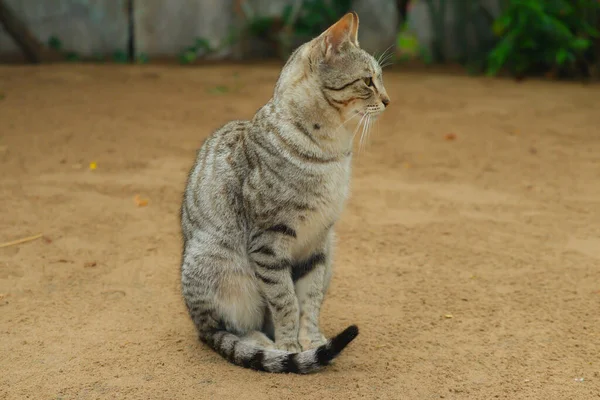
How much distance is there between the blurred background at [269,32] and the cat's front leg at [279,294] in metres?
7.31

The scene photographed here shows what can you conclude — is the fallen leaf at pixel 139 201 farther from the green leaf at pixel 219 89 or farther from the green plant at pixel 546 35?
the green plant at pixel 546 35

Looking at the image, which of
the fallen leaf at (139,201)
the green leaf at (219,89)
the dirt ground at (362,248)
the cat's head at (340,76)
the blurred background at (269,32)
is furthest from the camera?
the blurred background at (269,32)

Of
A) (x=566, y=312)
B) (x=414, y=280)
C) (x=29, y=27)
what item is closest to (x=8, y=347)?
(x=414, y=280)

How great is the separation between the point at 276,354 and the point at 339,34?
1.60 metres

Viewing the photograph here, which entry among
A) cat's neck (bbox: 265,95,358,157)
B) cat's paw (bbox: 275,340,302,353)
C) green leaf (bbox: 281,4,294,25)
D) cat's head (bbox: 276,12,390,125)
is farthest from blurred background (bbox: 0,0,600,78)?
cat's paw (bbox: 275,340,302,353)

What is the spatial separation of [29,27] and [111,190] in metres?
5.55

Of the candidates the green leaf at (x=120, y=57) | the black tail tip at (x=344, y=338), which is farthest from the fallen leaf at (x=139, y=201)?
the green leaf at (x=120, y=57)

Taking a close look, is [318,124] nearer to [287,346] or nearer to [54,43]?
[287,346]

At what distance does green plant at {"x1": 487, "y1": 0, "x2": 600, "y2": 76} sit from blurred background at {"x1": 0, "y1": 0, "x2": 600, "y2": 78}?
0.7 inches

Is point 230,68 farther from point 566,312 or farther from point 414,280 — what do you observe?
point 566,312

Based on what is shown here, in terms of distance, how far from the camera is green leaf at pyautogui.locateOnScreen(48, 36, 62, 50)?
10.9 metres

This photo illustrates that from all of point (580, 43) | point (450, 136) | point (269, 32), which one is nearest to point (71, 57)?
point (269, 32)

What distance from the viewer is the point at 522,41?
409 inches

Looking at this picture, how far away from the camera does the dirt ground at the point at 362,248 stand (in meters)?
3.71
